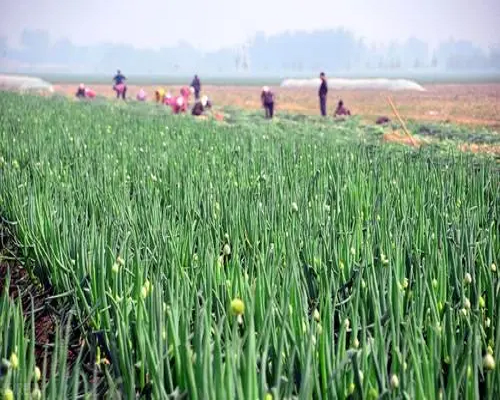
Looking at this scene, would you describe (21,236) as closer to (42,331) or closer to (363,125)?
A: (42,331)

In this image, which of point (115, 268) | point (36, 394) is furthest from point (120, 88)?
point (36, 394)

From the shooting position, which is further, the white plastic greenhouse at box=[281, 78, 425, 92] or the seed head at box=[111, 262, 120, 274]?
the white plastic greenhouse at box=[281, 78, 425, 92]

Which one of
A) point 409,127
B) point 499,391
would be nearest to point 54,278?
point 499,391

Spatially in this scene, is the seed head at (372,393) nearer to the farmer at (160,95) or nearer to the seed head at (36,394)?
the seed head at (36,394)

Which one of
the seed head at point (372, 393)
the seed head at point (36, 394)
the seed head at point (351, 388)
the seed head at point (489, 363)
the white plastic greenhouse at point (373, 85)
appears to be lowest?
the white plastic greenhouse at point (373, 85)

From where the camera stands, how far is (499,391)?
158 cm

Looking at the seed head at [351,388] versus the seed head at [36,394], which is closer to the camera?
the seed head at [36,394]

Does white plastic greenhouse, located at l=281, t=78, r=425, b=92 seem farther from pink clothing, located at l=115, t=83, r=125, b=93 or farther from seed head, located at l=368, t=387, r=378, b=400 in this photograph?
seed head, located at l=368, t=387, r=378, b=400

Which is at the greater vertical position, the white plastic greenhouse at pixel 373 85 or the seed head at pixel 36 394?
the seed head at pixel 36 394

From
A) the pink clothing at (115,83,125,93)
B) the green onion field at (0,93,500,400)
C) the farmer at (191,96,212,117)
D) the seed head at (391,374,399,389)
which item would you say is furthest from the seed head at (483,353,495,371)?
the pink clothing at (115,83,125,93)

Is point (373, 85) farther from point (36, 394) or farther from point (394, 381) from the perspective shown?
point (36, 394)

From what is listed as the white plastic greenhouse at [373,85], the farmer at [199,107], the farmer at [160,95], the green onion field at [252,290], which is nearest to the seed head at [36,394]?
the green onion field at [252,290]

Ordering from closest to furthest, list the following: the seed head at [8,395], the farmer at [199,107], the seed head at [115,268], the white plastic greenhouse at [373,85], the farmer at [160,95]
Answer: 1. the seed head at [8,395]
2. the seed head at [115,268]
3. the farmer at [199,107]
4. the farmer at [160,95]
5. the white plastic greenhouse at [373,85]

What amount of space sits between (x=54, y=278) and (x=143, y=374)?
110 centimetres
